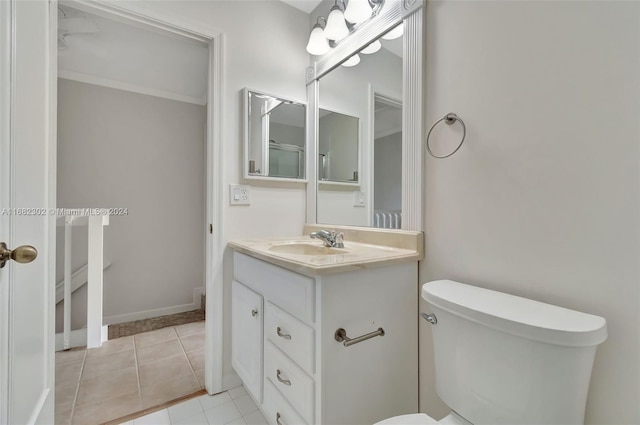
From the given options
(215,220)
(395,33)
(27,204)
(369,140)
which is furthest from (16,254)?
(395,33)

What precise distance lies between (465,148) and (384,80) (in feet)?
1.92

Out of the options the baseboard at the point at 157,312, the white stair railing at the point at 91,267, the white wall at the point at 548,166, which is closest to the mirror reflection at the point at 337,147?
the white wall at the point at 548,166

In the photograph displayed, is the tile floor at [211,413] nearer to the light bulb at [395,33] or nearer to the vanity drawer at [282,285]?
the vanity drawer at [282,285]

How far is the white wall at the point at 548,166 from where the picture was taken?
683 millimetres

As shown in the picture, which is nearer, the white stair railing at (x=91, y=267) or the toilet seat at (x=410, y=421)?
the toilet seat at (x=410, y=421)

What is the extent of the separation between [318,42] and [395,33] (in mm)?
539

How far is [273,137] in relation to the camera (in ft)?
5.57

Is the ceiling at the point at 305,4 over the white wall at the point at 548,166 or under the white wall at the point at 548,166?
over

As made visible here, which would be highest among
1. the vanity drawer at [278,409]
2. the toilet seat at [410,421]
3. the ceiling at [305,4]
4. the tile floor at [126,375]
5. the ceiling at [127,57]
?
the ceiling at [305,4]

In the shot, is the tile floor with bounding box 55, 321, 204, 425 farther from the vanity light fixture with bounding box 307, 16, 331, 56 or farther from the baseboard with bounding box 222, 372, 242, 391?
the vanity light fixture with bounding box 307, 16, 331, 56

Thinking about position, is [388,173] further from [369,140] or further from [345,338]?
[345,338]

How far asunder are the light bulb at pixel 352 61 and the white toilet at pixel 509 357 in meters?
1.28

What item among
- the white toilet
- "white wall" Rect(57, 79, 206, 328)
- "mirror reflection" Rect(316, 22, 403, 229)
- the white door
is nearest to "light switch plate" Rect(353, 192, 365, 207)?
"mirror reflection" Rect(316, 22, 403, 229)

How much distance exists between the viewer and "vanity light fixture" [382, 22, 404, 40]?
1226 millimetres
